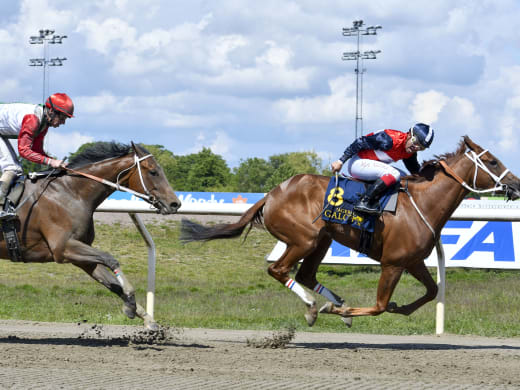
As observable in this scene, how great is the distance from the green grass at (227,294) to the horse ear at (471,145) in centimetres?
205

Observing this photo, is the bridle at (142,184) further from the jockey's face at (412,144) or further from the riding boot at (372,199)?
the jockey's face at (412,144)

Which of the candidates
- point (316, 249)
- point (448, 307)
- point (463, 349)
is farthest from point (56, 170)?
point (448, 307)

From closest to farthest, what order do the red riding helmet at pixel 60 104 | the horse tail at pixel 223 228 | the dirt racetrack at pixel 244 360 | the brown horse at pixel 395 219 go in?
the dirt racetrack at pixel 244 360 < the red riding helmet at pixel 60 104 < the brown horse at pixel 395 219 < the horse tail at pixel 223 228

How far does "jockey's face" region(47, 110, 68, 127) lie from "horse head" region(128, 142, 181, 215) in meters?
0.68

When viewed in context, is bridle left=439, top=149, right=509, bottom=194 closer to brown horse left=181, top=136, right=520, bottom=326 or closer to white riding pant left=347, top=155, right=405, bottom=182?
brown horse left=181, top=136, right=520, bottom=326

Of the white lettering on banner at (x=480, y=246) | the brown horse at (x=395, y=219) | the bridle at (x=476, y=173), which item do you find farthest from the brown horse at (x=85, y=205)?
the white lettering on banner at (x=480, y=246)

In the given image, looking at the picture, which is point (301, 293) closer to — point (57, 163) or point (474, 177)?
point (474, 177)

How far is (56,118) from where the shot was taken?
6.79m

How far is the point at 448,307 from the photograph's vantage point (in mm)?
9273

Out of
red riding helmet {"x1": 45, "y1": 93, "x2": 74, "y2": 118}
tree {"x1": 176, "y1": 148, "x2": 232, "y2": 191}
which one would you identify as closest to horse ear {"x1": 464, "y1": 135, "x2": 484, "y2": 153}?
red riding helmet {"x1": 45, "y1": 93, "x2": 74, "y2": 118}

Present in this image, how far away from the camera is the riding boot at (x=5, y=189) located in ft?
21.4

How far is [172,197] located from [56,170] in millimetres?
1149

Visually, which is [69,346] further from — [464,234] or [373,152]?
[464,234]

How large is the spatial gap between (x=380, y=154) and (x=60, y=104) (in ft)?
9.96
